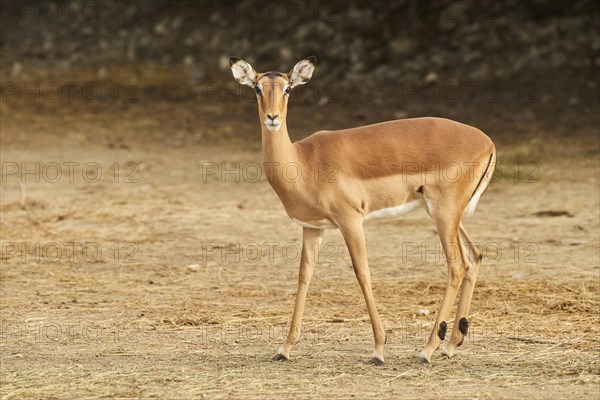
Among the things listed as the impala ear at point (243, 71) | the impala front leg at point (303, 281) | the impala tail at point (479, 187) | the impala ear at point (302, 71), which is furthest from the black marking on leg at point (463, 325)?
the impala ear at point (243, 71)

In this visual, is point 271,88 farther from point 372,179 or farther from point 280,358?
point 280,358

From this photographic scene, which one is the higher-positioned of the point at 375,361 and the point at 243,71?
the point at 243,71

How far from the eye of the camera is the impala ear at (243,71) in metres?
6.51

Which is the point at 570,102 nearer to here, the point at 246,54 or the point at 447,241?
the point at 246,54

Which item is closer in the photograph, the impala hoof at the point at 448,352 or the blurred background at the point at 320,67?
the impala hoof at the point at 448,352

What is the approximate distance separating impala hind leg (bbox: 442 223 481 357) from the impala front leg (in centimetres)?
85

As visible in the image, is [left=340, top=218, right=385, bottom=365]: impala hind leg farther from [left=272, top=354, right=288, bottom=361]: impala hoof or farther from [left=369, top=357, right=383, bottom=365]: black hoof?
[left=272, top=354, right=288, bottom=361]: impala hoof

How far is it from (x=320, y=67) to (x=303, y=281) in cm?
1165

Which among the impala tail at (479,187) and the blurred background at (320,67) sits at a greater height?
the blurred background at (320,67)

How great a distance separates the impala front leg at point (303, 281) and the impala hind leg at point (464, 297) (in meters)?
0.85

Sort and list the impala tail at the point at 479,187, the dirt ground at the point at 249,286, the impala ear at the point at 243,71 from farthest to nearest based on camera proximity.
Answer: the impala tail at the point at 479,187 < the impala ear at the point at 243,71 < the dirt ground at the point at 249,286

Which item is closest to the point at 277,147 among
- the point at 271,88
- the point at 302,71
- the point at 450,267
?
the point at 271,88

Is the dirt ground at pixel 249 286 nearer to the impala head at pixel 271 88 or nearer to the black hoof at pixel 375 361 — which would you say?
the black hoof at pixel 375 361

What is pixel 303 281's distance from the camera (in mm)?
6539
